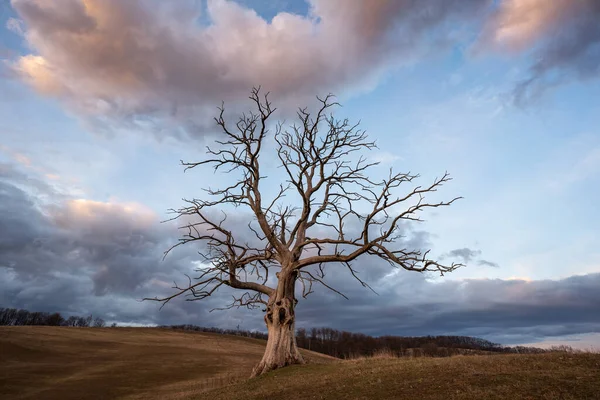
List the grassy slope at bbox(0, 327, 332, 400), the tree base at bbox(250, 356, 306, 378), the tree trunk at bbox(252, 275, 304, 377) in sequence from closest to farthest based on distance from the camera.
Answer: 1. the tree base at bbox(250, 356, 306, 378)
2. the tree trunk at bbox(252, 275, 304, 377)
3. the grassy slope at bbox(0, 327, 332, 400)

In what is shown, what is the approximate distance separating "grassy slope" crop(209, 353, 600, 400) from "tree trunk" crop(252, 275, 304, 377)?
216 centimetres

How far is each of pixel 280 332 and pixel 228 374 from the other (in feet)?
55.7

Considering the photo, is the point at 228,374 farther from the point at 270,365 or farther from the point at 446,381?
the point at 446,381

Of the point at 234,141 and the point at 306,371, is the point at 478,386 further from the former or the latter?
the point at 234,141

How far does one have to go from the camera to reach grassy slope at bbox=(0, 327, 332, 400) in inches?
1120

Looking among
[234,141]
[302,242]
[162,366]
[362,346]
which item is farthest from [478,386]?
[362,346]

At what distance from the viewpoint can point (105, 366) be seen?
42.2m

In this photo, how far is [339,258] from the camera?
20172 mm

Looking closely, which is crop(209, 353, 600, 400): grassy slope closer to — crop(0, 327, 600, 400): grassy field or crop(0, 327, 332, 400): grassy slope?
crop(0, 327, 600, 400): grassy field

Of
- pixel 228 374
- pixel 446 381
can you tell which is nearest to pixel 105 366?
pixel 228 374

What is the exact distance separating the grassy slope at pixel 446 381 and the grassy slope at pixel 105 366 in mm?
6668

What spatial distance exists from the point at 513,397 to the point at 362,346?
93.8 m

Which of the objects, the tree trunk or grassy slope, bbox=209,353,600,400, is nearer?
grassy slope, bbox=209,353,600,400

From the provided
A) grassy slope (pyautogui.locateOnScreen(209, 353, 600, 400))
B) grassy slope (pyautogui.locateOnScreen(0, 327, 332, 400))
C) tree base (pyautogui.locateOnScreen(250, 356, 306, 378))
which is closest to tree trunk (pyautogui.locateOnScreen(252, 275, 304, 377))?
tree base (pyautogui.locateOnScreen(250, 356, 306, 378))
